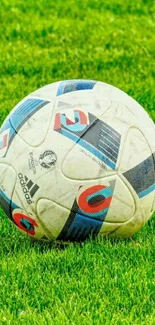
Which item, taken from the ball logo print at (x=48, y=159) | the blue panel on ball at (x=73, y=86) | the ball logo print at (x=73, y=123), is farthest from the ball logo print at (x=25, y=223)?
the blue panel on ball at (x=73, y=86)

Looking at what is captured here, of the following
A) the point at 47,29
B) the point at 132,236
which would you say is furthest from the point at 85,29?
the point at 132,236

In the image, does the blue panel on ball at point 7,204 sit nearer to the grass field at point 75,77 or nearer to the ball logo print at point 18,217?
the ball logo print at point 18,217

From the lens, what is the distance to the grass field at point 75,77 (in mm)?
4340

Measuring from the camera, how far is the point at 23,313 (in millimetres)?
4277

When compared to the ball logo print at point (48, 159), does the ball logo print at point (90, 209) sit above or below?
below

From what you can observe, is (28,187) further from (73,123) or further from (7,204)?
(73,123)

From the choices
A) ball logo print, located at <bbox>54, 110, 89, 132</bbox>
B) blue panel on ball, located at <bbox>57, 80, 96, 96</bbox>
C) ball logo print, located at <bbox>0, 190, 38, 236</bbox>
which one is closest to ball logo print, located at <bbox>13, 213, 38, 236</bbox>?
ball logo print, located at <bbox>0, 190, 38, 236</bbox>

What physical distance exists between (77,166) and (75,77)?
491 cm

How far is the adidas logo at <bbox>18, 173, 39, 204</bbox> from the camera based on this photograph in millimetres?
4992

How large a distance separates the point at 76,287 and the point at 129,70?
583cm

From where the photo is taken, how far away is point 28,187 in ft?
16.4

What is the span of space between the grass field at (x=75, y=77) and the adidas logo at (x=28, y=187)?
35 centimetres

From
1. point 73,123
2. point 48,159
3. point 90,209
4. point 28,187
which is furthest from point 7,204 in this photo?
point 73,123

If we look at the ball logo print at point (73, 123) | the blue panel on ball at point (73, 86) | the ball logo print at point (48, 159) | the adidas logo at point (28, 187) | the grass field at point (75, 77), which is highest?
the blue panel on ball at point (73, 86)
